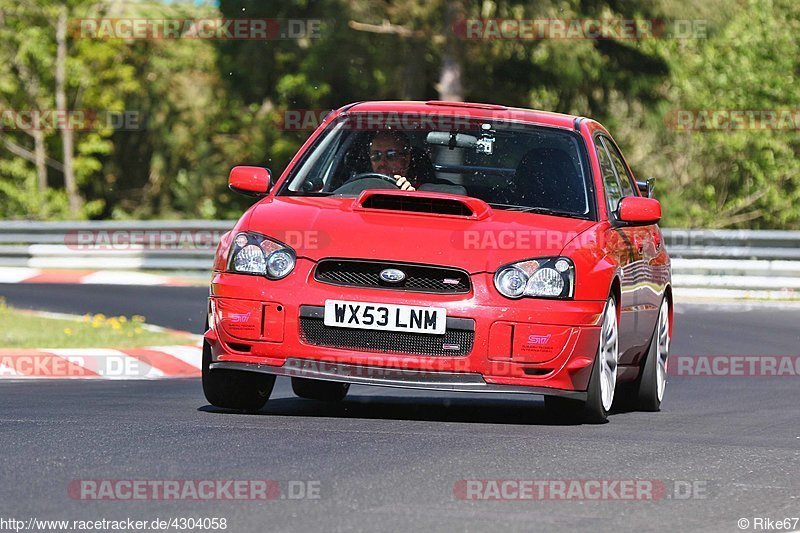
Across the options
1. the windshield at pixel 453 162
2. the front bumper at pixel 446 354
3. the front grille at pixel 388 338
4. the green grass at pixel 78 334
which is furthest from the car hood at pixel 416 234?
the green grass at pixel 78 334

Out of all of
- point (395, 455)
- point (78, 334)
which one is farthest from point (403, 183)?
point (78, 334)

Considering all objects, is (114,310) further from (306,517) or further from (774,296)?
(306,517)

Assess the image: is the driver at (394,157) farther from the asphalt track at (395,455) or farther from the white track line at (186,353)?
the white track line at (186,353)

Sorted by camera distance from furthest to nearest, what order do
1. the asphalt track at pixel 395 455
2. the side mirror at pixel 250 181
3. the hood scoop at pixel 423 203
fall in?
the side mirror at pixel 250 181
the hood scoop at pixel 423 203
the asphalt track at pixel 395 455

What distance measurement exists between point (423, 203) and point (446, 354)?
87cm

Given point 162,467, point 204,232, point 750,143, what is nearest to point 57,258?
point 204,232

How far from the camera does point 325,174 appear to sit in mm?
9336

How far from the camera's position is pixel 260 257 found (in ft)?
27.2

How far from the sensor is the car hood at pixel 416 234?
8.07m

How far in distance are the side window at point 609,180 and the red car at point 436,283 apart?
0.12m

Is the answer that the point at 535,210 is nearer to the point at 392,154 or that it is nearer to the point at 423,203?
the point at 423,203

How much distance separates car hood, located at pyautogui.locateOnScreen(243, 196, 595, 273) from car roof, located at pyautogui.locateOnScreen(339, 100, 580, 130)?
1.09 meters

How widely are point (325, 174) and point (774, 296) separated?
15253mm

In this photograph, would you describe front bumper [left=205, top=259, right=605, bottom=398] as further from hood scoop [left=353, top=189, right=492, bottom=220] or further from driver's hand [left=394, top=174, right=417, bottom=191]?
driver's hand [left=394, top=174, right=417, bottom=191]
